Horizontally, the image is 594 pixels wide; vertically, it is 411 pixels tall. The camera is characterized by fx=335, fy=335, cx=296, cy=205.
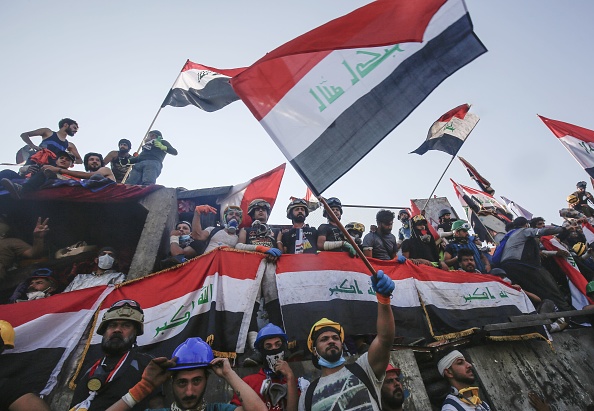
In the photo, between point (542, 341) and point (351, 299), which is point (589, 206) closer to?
point (542, 341)

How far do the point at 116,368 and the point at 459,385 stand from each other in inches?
145

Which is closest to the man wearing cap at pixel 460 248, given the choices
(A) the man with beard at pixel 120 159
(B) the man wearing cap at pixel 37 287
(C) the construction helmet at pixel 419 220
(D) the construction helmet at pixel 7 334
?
(C) the construction helmet at pixel 419 220

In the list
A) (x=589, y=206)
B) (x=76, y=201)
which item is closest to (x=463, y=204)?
(x=589, y=206)

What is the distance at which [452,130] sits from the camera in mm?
8117

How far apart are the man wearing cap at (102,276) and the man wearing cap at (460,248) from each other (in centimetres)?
619

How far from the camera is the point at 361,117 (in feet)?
10.3

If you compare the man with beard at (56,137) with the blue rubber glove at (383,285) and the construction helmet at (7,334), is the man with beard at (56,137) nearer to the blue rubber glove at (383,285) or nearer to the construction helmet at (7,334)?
the construction helmet at (7,334)

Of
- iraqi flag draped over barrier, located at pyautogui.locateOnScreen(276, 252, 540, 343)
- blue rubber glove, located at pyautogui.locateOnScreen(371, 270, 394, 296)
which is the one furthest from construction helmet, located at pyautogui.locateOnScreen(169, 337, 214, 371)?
blue rubber glove, located at pyautogui.locateOnScreen(371, 270, 394, 296)

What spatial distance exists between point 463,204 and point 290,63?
11.4m

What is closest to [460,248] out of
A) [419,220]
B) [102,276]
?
[419,220]

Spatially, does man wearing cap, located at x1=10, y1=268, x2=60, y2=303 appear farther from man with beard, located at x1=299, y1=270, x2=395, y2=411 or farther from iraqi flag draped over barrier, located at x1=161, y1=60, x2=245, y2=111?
iraqi flag draped over barrier, located at x1=161, y1=60, x2=245, y2=111

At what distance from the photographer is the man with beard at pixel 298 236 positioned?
5.94 meters

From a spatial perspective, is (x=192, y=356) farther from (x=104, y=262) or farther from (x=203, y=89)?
(x=203, y=89)

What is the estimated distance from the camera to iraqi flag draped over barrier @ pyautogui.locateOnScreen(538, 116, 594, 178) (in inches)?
298
